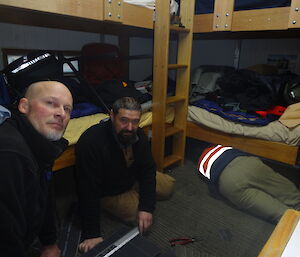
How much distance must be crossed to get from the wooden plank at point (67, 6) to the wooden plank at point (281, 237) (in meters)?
1.26

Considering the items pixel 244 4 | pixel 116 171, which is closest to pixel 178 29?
pixel 244 4

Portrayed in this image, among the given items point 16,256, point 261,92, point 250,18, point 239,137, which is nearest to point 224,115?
point 239,137

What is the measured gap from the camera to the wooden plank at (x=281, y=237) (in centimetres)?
64

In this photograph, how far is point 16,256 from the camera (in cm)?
74

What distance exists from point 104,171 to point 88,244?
377 millimetres

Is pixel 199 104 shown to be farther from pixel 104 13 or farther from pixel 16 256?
pixel 16 256

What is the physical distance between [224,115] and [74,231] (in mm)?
1343

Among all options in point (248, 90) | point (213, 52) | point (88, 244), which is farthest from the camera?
point (213, 52)

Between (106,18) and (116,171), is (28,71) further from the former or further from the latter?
(116,171)

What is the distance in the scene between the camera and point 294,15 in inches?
63.6

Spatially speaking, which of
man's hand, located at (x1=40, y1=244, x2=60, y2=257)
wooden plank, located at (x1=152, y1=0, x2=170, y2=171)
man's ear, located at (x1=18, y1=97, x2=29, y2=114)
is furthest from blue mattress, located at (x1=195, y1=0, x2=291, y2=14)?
man's hand, located at (x1=40, y1=244, x2=60, y2=257)

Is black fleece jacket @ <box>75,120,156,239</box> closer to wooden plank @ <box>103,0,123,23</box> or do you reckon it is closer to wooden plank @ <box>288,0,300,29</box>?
wooden plank @ <box>103,0,123,23</box>

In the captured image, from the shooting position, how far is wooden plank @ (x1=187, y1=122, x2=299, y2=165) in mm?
1763

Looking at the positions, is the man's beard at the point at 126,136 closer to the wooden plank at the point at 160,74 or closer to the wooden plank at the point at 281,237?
the wooden plank at the point at 160,74
